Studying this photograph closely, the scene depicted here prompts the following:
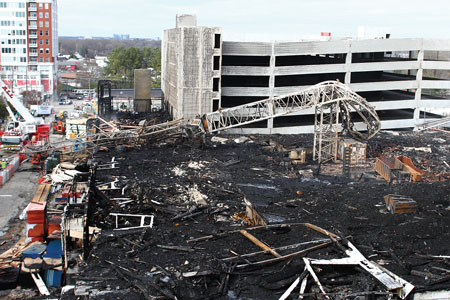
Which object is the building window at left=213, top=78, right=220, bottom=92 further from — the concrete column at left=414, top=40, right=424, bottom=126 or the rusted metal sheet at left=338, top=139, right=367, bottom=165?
the concrete column at left=414, top=40, right=424, bottom=126

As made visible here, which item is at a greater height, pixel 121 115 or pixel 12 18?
pixel 12 18

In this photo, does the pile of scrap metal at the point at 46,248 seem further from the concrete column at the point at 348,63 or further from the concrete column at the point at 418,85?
the concrete column at the point at 418,85

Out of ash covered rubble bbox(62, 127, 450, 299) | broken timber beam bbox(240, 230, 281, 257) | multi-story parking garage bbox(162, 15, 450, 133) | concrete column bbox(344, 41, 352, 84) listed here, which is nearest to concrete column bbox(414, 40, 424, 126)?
multi-story parking garage bbox(162, 15, 450, 133)

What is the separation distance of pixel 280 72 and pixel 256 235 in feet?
94.3

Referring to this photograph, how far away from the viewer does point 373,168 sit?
1319 inches

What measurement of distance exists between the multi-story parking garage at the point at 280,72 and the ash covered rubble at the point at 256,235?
40.6 ft

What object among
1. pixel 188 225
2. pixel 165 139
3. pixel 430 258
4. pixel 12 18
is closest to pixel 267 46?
pixel 165 139

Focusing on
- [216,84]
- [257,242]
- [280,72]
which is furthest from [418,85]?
[257,242]

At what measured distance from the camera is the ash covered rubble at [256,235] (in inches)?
569

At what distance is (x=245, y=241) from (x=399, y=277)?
17.5 feet

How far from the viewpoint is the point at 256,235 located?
18000 millimetres

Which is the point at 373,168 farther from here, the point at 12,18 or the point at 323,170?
the point at 12,18

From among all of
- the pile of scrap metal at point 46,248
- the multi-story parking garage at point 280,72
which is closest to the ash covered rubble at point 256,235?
the pile of scrap metal at point 46,248

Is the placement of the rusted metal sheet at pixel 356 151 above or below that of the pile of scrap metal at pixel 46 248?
above
